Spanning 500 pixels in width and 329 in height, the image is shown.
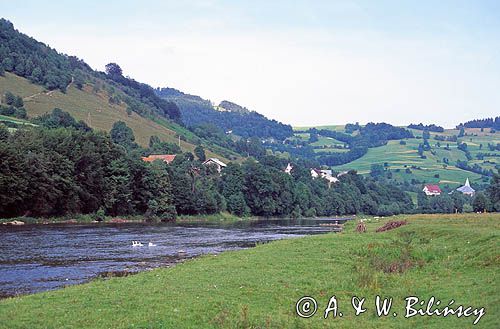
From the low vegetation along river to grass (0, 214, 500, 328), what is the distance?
22.6ft

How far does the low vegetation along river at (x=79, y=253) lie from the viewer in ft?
120

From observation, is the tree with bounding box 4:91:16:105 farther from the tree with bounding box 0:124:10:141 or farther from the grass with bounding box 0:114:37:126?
the tree with bounding box 0:124:10:141

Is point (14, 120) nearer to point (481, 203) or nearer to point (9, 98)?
point (9, 98)

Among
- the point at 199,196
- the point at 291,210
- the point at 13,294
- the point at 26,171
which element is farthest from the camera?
the point at 291,210

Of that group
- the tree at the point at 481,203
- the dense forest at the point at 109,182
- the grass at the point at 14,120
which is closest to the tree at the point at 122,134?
the dense forest at the point at 109,182

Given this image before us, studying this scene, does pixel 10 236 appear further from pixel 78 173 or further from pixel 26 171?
pixel 78 173

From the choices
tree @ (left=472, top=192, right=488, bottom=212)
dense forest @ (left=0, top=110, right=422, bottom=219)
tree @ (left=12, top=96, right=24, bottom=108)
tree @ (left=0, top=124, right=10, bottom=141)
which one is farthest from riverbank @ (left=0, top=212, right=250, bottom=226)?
tree @ (left=12, top=96, right=24, bottom=108)

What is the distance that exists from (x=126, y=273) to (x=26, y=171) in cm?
5570

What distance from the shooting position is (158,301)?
2388 centimetres

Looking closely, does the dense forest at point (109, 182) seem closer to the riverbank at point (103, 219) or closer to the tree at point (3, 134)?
the tree at point (3, 134)

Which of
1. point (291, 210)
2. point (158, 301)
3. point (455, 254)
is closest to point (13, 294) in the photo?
point (158, 301)

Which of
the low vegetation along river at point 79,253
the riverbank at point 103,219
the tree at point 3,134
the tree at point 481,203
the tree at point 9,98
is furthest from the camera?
the tree at point 9,98

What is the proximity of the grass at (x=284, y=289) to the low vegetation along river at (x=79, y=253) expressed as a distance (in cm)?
688

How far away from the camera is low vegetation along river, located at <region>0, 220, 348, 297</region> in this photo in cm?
3647
